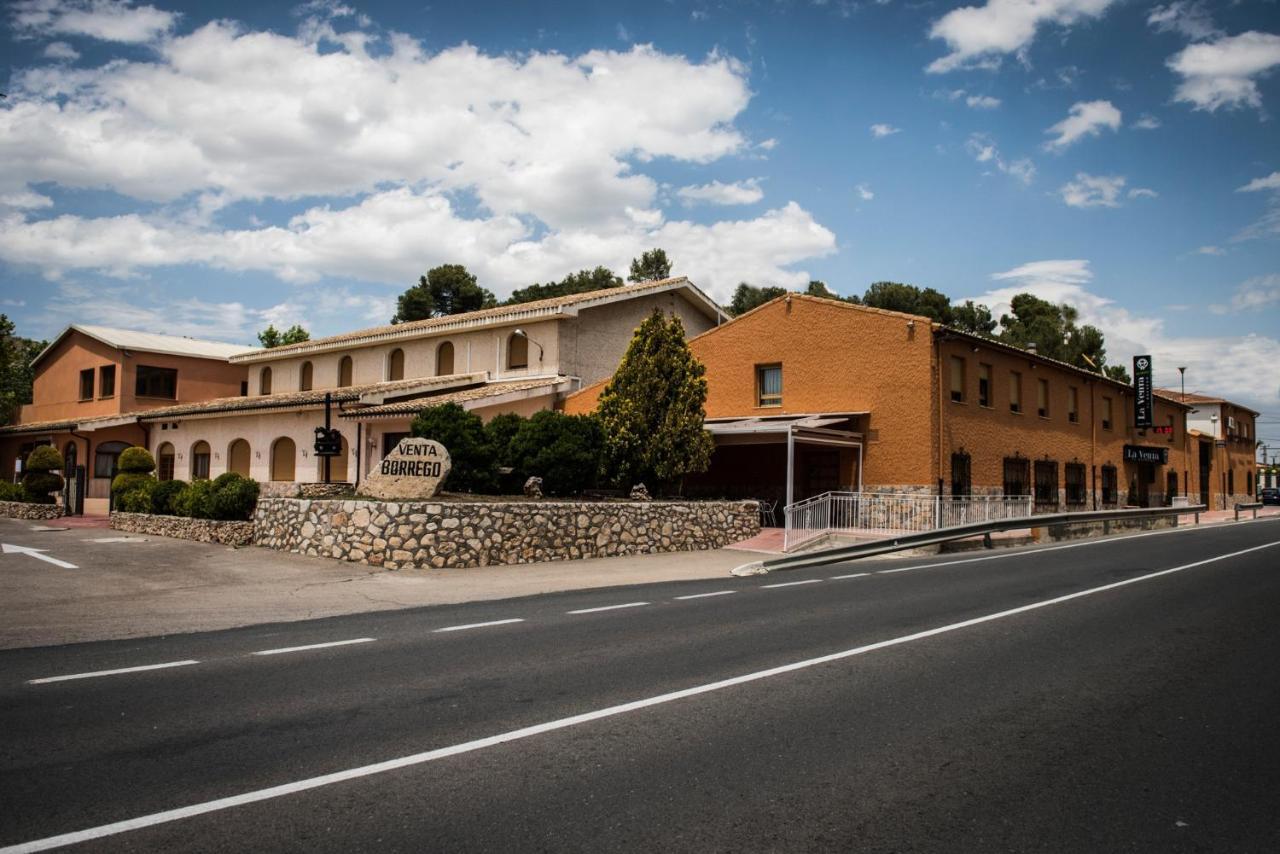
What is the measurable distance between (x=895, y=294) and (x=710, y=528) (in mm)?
35594

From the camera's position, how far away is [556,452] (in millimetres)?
19094

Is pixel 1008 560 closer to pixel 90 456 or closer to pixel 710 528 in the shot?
pixel 710 528

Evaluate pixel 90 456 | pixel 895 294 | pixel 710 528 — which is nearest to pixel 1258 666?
pixel 710 528

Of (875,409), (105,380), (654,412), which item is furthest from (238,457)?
(875,409)

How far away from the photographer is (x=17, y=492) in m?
28.2

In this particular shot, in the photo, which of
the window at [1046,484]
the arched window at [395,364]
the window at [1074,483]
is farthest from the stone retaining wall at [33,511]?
the window at [1074,483]

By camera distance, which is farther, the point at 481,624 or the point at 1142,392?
the point at 1142,392

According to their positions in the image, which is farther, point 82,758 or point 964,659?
point 964,659

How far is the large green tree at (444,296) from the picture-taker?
56.8 metres

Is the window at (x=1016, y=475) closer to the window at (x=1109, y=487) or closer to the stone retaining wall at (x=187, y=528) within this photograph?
the window at (x=1109, y=487)

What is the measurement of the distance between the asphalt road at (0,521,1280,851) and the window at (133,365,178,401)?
107 feet

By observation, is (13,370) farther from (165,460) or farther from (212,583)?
(212,583)

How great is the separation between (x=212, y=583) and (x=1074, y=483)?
1143 inches

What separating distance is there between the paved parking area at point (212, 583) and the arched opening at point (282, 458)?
9285 mm
